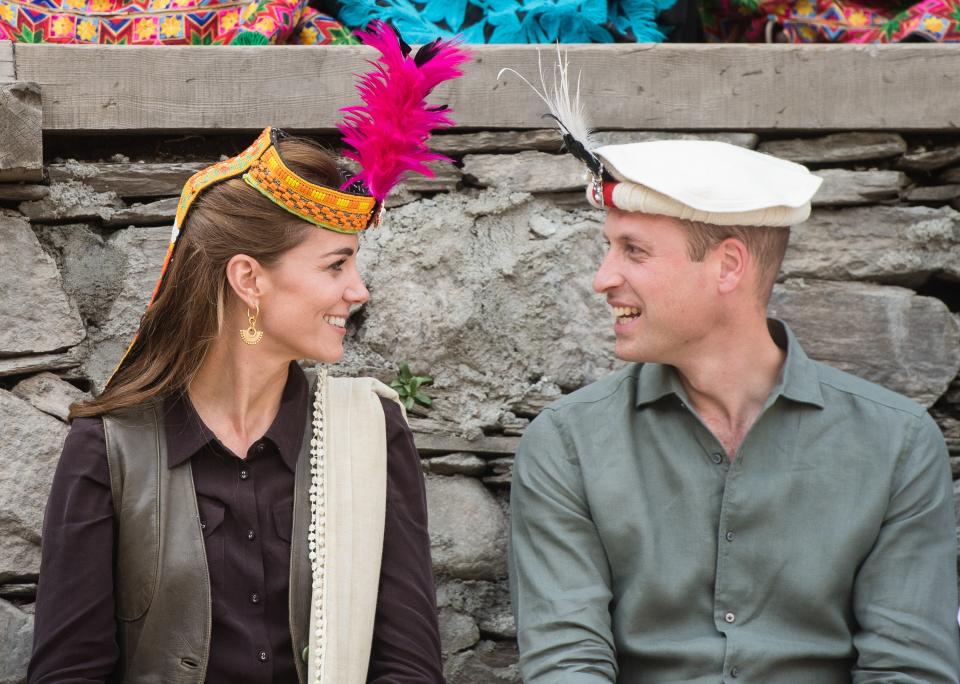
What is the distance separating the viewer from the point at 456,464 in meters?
3.28

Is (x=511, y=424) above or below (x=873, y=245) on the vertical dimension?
below

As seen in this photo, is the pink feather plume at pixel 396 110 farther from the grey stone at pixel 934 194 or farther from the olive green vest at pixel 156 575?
the grey stone at pixel 934 194

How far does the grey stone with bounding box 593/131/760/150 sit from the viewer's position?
10.8 feet

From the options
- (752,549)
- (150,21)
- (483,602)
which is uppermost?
(150,21)

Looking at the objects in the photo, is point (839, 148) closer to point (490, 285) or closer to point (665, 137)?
point (665, 137)

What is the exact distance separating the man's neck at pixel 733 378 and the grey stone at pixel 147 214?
1.40 meters

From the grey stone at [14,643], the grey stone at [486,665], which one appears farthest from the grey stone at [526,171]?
the grey stone at [14,643]

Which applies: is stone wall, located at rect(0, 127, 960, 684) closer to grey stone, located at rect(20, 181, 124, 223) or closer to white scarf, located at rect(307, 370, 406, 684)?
grey stone, located at rect(20, 181, 124, 223)

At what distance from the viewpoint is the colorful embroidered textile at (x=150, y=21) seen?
3.38 metres

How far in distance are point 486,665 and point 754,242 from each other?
1369 millimetres

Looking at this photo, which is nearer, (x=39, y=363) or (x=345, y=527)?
(x=345, y=527)

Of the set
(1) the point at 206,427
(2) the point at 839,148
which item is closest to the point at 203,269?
(1) the point at 206,427

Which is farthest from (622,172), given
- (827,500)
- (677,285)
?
(827,500)

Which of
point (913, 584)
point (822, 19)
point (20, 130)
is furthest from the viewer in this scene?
point (822, 19)
